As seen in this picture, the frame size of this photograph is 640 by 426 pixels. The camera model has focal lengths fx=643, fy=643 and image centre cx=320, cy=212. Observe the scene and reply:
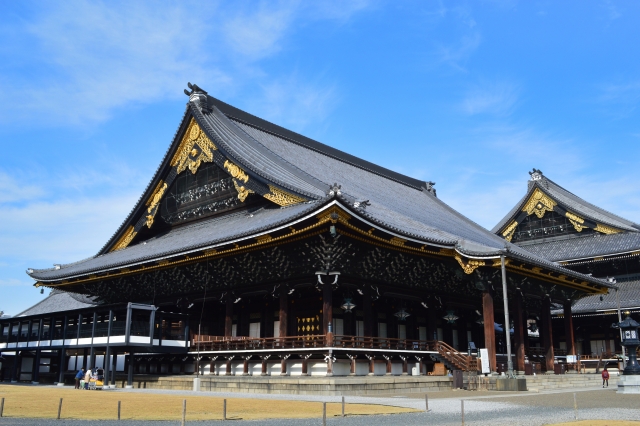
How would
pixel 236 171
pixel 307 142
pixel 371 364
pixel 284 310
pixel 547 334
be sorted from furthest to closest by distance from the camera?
pixel 307 142 → pixel 547 334 → pixel 236 171 → pixel 284 310 → pixel 371 364

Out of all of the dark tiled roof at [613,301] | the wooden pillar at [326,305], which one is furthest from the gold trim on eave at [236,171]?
the dark tiled roof at [613,301]

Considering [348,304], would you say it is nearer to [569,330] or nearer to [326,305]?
[326,305]

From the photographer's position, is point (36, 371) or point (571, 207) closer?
point (36, 371)

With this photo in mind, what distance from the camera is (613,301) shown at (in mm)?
44250

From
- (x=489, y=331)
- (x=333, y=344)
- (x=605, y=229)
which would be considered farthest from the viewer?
(x=605, y=229)

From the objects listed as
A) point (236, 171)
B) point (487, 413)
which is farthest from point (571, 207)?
point (487, 413)

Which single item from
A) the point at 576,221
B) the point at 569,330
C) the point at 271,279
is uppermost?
the point at 576,221

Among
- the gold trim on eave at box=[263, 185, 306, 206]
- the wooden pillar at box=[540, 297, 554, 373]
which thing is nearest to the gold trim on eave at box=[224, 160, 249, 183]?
the gold trim on eave at box=[263, 185, 306, 206]

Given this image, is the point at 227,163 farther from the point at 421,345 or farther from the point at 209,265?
the point at 421,345

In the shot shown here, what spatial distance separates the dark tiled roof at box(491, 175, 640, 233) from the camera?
163ft

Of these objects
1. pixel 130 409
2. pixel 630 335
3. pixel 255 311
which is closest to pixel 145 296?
pixel 255 311

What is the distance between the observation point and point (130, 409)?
634 inches

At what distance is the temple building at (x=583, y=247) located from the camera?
44375 mm

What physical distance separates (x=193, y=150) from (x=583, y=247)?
→ 30744 mm
